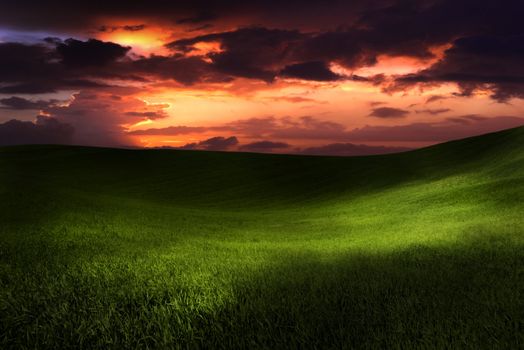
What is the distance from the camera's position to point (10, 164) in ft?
237

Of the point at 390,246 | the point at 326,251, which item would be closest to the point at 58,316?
the point at 326,251

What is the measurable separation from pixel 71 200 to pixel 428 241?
20.8 metres

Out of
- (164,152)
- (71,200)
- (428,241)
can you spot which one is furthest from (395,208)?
(164,152)

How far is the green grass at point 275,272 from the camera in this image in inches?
269

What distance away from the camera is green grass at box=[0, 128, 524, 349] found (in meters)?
6.83

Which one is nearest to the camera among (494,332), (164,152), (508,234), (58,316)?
(494,332)

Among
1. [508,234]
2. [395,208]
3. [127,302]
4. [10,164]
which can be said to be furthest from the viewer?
[10,164]

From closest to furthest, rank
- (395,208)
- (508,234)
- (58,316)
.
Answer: (58,316) < (508,234) < (395,208)

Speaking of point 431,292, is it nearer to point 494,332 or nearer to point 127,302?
point 494,332

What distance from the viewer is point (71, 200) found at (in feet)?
94.9

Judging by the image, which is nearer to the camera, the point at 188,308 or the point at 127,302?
the point at 188,308

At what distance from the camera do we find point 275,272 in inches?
461

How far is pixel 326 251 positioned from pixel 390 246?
7.43 ft

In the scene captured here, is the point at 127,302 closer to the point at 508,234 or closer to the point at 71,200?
the point at 508,234
